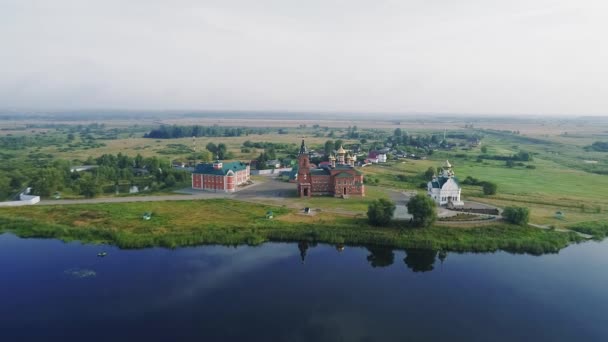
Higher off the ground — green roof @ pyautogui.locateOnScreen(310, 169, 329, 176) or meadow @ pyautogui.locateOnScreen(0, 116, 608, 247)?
green roof @ pyautogui.locateOnScreen(310, 169, 329, 176)

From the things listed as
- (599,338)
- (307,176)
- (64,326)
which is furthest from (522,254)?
(64,326)

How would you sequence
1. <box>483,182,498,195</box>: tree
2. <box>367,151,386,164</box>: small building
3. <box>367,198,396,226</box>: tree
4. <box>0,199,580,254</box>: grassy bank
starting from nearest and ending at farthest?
<box>0,199,580,254</box>: grassy bank, <box>367,198,396,226</box>: tree, <box>483,182,498,195</box>: tree, <box>367,151,386,164</box>: small building

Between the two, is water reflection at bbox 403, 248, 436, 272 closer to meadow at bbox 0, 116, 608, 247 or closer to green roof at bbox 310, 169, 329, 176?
meadow at bbox 0, 116, 608, 247

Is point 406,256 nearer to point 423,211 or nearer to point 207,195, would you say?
point 423,211

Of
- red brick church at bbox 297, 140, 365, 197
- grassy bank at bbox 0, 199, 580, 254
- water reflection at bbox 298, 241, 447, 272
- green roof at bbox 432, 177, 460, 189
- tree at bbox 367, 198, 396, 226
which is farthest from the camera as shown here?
red brick church at bbox 297, 140, 365, 197

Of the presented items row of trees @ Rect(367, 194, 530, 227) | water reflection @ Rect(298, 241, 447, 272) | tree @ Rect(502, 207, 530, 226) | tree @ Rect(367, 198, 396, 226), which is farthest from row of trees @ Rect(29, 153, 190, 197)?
tree @ Rect(502, 207, 530, 226)

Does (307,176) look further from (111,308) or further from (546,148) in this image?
(546,148)

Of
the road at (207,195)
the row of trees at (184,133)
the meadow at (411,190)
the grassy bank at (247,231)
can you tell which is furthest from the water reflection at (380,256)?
the row of trees at (184,133)
